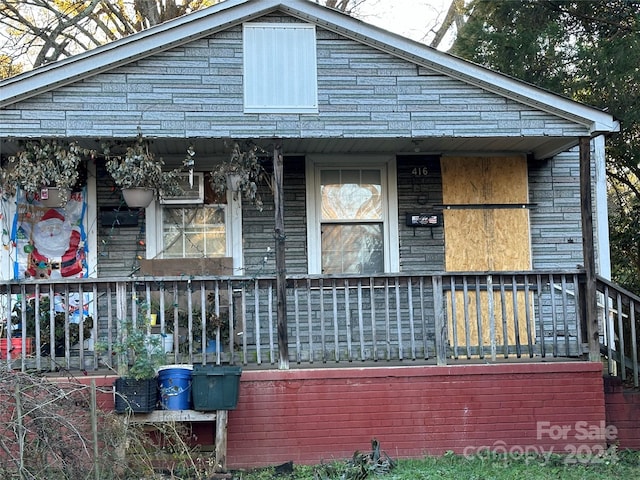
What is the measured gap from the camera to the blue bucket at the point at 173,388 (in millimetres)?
6816

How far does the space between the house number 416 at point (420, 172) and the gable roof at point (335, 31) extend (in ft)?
6.39

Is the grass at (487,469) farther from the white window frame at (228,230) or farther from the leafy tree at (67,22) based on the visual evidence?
the leafy tree at (67,22)

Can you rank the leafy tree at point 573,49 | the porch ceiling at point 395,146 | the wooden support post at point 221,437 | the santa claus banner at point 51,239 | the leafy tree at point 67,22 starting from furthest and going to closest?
the leafy tree at point 67,22
the leafy tree at point 573,49
the santa claus banner at point 51,239
the porch ceiling at point 395,146
the wooden support post at point 221,437

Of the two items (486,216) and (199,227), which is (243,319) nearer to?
(199,227)

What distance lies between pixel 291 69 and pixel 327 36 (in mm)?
541

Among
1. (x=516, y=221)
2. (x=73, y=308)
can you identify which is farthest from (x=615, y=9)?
(x=73, y=308)

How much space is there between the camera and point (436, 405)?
7434mm

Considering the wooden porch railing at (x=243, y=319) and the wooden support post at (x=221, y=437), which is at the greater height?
the wooden porch railing at (x=243, y=319)

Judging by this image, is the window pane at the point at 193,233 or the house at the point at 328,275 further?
the window pane at the point at 193,233

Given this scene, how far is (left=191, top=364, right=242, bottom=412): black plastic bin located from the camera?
267 inches

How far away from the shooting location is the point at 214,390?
679 cm

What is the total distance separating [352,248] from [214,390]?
3258 mm

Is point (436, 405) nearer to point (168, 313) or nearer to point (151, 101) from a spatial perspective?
point (168, 313)

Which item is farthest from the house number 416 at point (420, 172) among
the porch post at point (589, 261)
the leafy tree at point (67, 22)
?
the leafy tree at point (67, 22)
